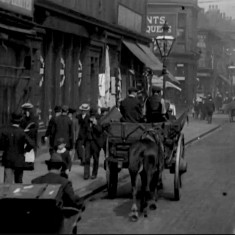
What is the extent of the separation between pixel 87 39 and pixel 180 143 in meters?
14.0

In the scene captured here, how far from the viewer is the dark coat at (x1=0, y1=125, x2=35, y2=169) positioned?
12406mm

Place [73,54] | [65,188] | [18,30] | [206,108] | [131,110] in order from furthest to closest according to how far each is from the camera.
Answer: [206,108]
[73,54]
[18,30]
[131,110]
[65,188]

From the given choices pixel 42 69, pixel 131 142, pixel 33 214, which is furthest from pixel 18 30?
pixel 33 214

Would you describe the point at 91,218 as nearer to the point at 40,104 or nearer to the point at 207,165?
the point at 207,165

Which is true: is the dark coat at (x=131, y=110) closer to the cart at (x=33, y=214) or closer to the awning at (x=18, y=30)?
the cart at (x=33, y=214)

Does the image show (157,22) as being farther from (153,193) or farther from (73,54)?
(153,193)

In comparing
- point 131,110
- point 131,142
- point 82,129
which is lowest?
point 82,129

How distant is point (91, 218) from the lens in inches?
450

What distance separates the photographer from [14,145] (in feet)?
40.7

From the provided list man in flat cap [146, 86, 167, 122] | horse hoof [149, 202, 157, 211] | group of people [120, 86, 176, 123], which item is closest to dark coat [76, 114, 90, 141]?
group of people [120, 86, 176, 123]

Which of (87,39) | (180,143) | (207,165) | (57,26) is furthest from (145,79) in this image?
(180,143)

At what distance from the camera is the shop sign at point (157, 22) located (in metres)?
60.9

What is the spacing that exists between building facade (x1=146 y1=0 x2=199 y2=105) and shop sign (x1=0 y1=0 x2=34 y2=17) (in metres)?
41.9

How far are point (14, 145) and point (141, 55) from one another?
21.6 metres
